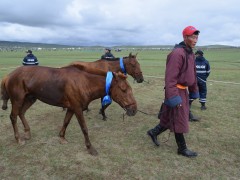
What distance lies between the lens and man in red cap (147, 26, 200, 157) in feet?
15.7

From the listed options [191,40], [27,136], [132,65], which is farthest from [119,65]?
[191,40]

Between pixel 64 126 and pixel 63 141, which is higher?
pixel 64 126

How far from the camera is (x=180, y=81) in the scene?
16.4ft

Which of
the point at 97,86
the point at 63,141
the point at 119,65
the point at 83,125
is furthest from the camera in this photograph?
the point at 119,65

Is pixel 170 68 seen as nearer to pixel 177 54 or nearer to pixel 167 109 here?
pixel 177 54

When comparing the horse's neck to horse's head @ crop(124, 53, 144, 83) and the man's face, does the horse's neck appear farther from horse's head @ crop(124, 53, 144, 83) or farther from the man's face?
horse's head @ crop(124, 53, 144, 83)

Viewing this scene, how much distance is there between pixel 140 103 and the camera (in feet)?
33.7

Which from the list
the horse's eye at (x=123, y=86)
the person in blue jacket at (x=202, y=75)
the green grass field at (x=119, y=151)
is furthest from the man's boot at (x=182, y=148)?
the person in blue jacket at (x=202, y=75)

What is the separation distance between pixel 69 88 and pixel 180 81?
7.10ft

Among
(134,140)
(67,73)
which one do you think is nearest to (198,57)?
(134,140)

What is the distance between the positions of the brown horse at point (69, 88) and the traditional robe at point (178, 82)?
0.74 m

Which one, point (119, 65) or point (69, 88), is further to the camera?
point (119, 65)

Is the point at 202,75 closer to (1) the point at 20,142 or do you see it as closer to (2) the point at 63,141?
(2) the point at 63,141

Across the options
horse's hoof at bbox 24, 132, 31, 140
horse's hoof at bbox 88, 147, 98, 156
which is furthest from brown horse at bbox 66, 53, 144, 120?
horse's hoof at bbox 88, 147, 98, 156
